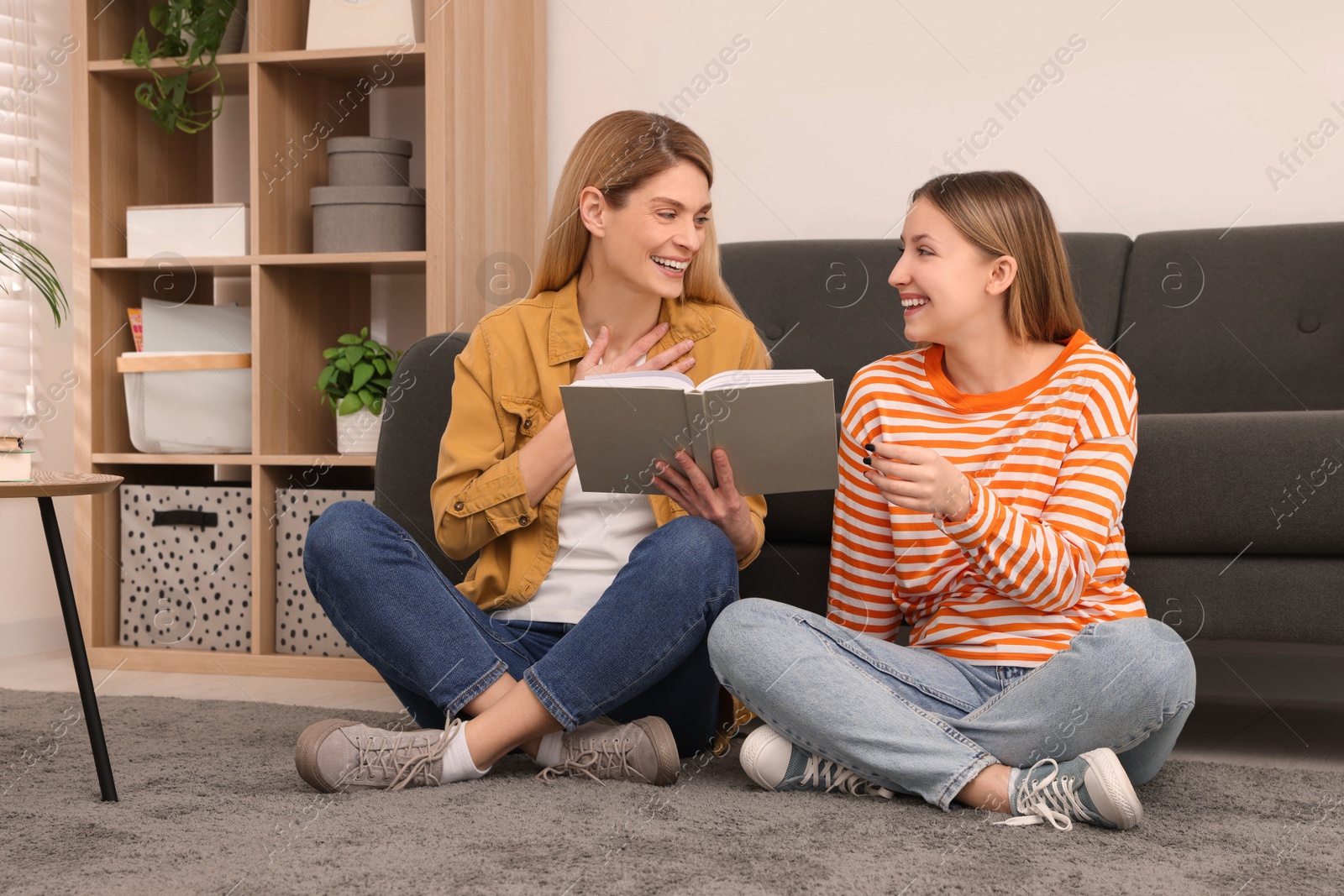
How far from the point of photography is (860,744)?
3.95 ft

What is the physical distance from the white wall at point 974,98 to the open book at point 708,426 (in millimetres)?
1310

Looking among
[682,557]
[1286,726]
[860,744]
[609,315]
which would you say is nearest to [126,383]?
[609,315]

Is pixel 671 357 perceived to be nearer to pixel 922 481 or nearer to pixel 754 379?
pixel 754 379

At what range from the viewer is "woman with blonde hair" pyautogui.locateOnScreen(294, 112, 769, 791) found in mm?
1280

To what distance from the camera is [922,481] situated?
1.17 metres

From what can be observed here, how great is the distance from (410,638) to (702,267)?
59cm

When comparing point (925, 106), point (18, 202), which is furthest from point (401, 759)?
point (18, 202)

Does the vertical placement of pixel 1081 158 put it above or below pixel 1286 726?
above

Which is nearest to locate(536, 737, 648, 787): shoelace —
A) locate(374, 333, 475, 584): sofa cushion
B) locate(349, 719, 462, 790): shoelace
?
locate(349, 719, 462, 790): shoelace

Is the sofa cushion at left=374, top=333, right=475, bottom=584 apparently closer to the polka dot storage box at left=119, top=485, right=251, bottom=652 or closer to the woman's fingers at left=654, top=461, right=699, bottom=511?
the woman's fingers at left=654, top=461, right=699, bottom=511

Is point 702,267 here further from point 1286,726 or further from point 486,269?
point 1286,726

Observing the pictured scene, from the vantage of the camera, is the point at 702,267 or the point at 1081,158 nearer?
the point at 702,267

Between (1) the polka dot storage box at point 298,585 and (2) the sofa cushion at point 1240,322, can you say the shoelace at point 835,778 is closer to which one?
(2) the sofa cushion at point 1240,322

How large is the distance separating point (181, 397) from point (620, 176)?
128 centimetres
